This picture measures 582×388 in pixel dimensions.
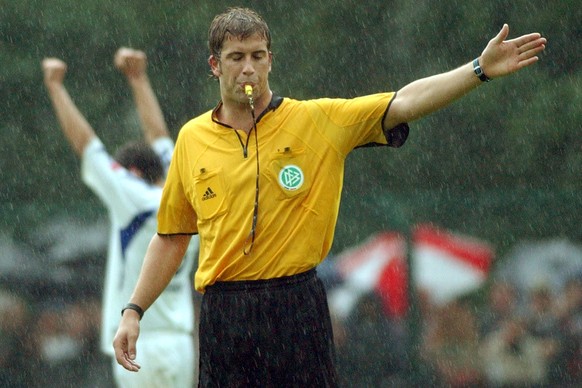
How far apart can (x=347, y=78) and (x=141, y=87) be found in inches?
210

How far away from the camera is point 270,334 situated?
5.96 m

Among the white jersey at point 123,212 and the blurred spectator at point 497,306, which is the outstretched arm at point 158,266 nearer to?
the white jersey at point 123,212

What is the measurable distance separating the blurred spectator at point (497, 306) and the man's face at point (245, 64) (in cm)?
585

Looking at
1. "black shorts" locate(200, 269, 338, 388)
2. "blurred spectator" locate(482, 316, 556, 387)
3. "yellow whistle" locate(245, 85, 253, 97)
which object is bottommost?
"blurred spectator" locate(482, 316, 556, 387)

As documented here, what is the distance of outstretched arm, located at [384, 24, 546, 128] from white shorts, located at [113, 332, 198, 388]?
376cm

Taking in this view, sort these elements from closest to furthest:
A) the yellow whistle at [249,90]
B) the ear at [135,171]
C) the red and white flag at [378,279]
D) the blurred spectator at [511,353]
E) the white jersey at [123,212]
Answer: the yellow whistle at [249,90], the white jersey at [123,212], the ear at [135,171], the red and white flag at [378,279], the blurred spectator at [511,353]

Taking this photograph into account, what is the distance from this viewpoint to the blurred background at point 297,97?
12.0 m

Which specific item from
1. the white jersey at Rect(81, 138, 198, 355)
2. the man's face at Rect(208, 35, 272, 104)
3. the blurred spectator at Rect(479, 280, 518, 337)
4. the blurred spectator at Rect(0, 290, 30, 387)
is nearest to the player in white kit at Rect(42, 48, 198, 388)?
the white jersey at Rect(81, 138, 198, 355)

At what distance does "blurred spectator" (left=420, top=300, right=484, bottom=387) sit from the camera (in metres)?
11.5

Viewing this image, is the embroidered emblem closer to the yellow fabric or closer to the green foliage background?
the yellow fabric

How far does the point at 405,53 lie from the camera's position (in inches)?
547

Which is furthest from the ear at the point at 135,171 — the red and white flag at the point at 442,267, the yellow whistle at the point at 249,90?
the yellow whistle at the point at 249,90

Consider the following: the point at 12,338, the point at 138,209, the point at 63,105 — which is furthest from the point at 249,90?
the point at 12,338

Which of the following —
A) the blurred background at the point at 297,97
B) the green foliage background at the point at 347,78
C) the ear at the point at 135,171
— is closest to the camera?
the ear at the point at 135,171
